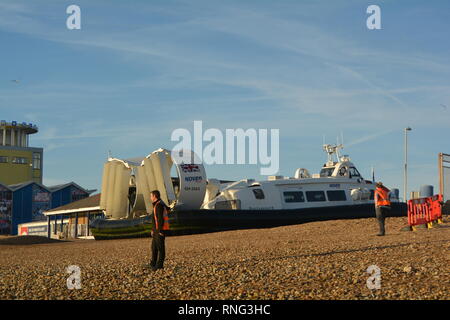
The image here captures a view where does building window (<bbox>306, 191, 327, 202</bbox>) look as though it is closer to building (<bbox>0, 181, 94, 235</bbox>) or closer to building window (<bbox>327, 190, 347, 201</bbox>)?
building window (<bbox>327, 190, 347, 201</bbox>)

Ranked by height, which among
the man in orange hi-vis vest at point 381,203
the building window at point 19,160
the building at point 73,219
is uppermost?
the building window at point 19,160

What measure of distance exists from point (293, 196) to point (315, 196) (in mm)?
1081

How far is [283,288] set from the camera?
27.8 ft

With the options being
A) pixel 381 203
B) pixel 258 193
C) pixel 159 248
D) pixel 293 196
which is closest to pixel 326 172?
pixel 293 196

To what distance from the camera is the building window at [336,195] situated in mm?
27844

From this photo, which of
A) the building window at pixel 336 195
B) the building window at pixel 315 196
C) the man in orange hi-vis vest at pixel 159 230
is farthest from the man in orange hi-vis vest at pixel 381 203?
the building window at pixel 336 195

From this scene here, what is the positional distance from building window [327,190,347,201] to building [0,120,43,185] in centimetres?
5127

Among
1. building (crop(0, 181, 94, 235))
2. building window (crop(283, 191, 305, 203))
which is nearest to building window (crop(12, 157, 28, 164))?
building (crop(0, 181, 94, 235))

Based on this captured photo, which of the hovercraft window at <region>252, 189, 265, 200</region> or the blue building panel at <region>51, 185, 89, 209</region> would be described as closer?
the hovercraft window at <region>252, 189, 265, 200</region>

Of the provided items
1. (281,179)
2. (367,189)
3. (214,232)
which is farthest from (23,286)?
(367,189)

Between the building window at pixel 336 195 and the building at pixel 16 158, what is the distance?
51.3 meters

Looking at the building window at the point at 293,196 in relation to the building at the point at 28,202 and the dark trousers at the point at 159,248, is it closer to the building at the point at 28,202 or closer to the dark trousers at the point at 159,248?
the dark trousers at the point at 159,248

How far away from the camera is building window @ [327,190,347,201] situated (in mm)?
27844
